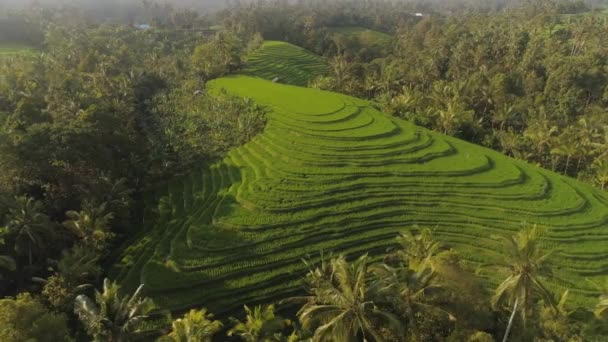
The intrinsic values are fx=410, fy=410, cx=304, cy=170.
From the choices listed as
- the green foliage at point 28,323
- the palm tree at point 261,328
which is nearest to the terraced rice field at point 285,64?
the palm tree at point 261,328

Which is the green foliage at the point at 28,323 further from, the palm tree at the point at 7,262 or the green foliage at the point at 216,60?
the green foliage at the point at 216,60

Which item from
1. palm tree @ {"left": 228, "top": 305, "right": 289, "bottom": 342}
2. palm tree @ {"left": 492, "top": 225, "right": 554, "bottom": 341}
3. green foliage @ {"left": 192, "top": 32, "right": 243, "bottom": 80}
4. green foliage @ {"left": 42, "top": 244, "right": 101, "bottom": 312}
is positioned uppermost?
green foliage @ {"left": 192, "top": 32, "right": 243, "bottom": 80}

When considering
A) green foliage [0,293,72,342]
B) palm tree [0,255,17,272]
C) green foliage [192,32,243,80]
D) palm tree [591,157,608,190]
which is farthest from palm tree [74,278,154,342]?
green foliage [192,32,243,80]

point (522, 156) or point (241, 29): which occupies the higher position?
point (241, 29)

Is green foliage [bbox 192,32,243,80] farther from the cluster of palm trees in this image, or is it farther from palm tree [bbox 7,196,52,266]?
the cluster of palm trees

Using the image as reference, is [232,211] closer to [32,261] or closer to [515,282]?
[32,261]

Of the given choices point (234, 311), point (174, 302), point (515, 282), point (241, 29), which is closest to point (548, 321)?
point (515, 282)
